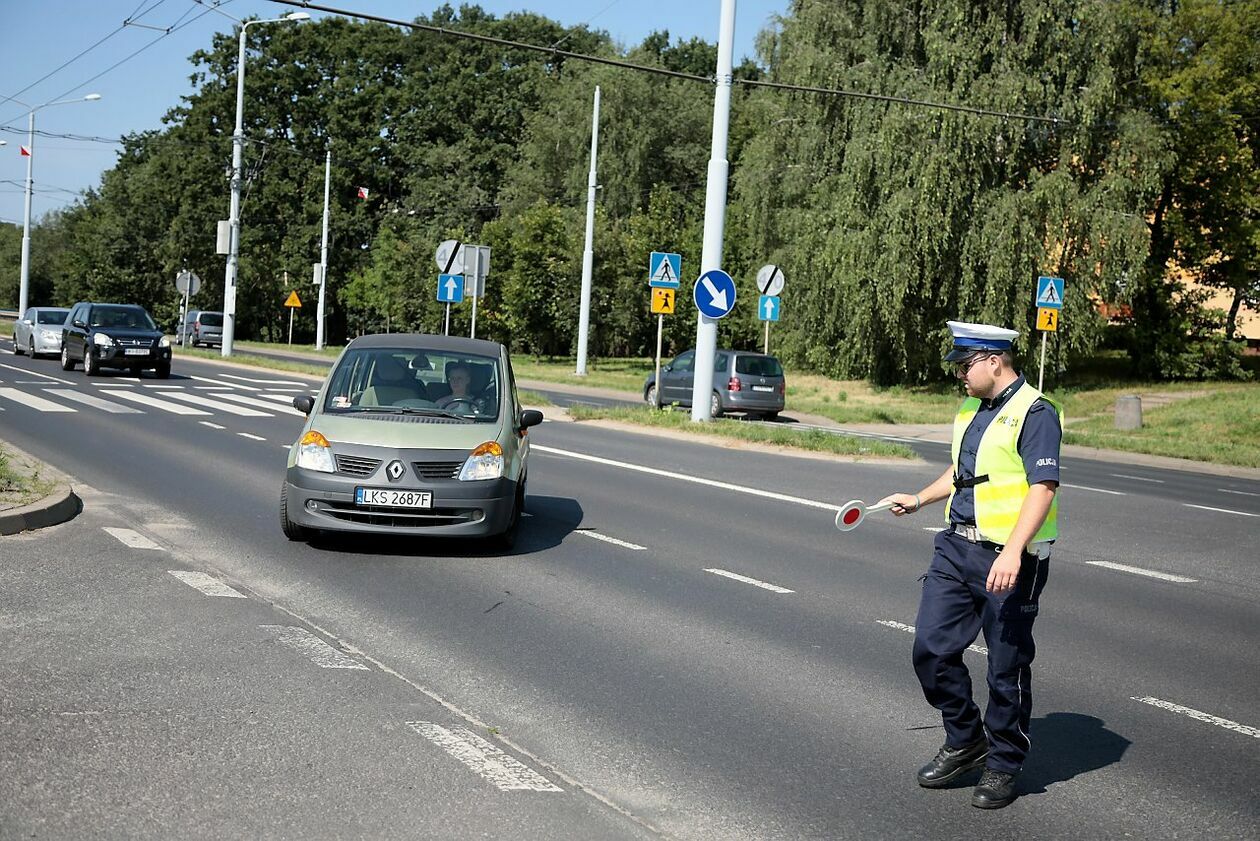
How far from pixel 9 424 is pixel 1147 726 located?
1628 centimetres

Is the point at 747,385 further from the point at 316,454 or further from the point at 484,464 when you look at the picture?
the point at 316,454

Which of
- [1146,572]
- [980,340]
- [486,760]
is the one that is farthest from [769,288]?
[486,760]

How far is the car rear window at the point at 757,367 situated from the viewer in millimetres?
29828

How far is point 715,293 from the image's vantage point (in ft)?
72.0

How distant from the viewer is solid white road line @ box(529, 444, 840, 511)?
47.3 ft

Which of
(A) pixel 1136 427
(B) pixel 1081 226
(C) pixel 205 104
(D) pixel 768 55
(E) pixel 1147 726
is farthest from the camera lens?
(C) pixel 205 104

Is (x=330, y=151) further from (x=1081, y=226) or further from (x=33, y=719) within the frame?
(x=33, y=719)

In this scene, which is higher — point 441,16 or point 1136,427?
point 441,16

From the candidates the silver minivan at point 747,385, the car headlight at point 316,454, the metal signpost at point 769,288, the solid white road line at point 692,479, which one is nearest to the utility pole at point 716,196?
the metal signpost at point 769,288

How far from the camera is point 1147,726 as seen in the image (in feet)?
20.0

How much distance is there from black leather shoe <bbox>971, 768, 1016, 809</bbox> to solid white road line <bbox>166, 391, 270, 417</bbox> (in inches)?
739

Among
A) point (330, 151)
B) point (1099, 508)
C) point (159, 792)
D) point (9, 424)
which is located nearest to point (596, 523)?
point (1099, 508)

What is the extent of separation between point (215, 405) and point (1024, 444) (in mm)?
20959

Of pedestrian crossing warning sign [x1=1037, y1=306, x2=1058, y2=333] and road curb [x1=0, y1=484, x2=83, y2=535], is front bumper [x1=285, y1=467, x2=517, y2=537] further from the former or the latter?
pedestrian crossing warning sign [x1=1037, y1=306, x2=1058, y2=333]
